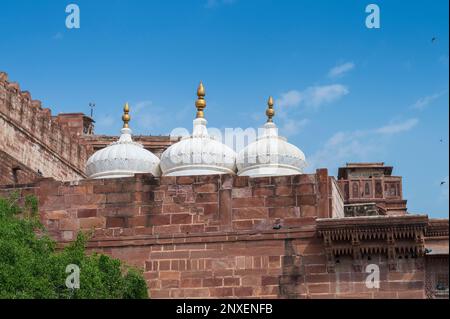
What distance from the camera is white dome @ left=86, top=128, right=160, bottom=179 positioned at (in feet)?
80.8

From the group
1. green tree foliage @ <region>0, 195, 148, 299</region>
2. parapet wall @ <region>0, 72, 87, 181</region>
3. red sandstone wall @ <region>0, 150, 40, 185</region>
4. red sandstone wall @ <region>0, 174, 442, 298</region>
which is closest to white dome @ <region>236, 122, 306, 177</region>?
red sandstone wall @ <region>0, 174, 442, 298</region>

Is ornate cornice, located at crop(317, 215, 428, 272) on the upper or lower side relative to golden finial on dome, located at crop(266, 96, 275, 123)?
lower

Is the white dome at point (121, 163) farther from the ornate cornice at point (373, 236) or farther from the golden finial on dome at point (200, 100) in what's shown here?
the ornate cornice at point (373, 236)

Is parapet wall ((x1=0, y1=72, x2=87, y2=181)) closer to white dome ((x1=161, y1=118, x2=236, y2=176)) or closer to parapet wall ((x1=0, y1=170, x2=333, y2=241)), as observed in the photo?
parapet wall ((x1=0, y1=170, x2=333, y2=241))

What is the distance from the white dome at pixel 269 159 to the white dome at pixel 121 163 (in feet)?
7.01

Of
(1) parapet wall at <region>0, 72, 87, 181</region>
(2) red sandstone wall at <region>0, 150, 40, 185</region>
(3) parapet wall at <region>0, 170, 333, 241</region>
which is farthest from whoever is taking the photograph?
(1) parapet wall at <region>0, 72, 87, 181</region>

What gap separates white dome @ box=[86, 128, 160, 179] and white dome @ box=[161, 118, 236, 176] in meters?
0.54

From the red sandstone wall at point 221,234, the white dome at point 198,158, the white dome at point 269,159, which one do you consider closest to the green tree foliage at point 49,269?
the red sandstone wall at point 221,234

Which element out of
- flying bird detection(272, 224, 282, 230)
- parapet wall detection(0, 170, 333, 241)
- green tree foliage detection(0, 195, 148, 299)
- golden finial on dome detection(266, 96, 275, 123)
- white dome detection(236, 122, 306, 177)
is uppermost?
golden finial on dome detection(266, 96, 275, 123)

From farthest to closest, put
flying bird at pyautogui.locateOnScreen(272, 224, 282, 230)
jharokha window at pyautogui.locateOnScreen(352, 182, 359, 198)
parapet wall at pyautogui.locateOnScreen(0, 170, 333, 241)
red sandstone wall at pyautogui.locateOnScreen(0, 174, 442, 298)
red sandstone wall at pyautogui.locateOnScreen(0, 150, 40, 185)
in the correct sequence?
jharokha window at pyautogui.locateOnScreen(352, 182, 359, 198)
red sandstone wall at pyautogui.locateOnScreen(0, 150, 40, 185)
parapet wall at pyautogui.locateOnScreen(0, 170, 333, 241)
flying bird at pyautogui.locateOnScreen(272, 224, 282, 230)
red sandstone wall at pyautogui.locateOnScreen(0, 174, 442, 298)

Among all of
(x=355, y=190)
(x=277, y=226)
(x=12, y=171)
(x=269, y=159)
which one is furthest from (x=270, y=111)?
(x=355, y=190)

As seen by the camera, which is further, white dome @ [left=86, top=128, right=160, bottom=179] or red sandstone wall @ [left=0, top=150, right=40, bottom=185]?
red sandstone wall @ [left=0, top=150, right=40, bottom=185]

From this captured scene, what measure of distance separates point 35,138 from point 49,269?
10.3 meters
